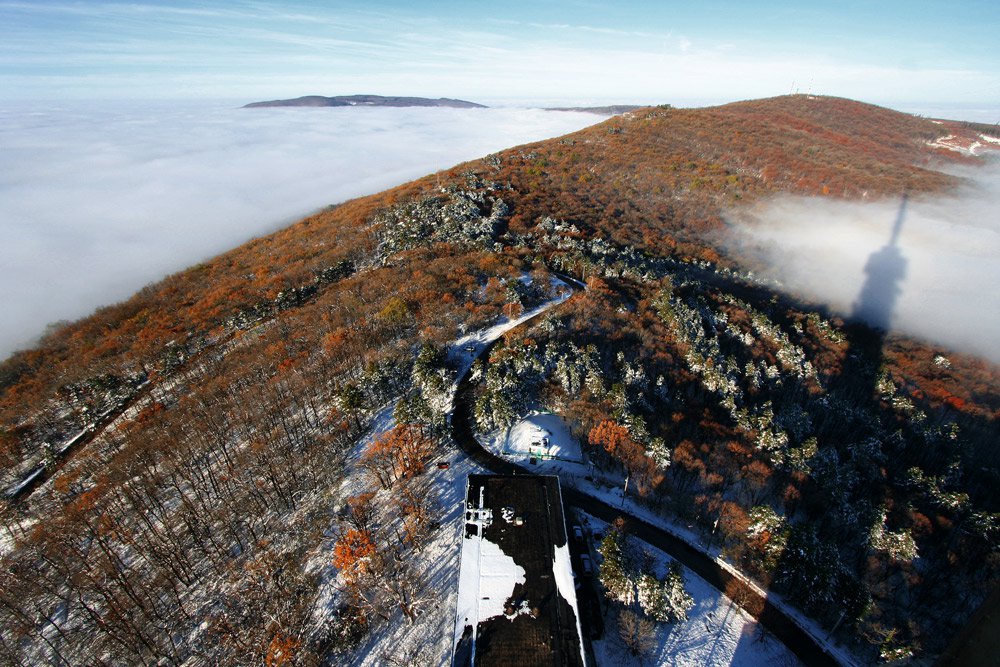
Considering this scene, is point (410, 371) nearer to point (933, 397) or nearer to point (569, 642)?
point (569, 642)

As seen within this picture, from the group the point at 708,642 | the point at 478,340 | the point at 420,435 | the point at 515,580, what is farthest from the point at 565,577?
the point at 478,340

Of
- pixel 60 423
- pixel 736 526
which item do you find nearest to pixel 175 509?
pixel 60 423

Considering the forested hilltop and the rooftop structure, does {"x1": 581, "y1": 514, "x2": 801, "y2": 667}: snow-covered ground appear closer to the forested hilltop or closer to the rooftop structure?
the forested hilltop

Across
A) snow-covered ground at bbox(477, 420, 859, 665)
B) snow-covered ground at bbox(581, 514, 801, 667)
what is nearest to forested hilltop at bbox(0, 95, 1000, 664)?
snow-covered ground at bbox(477, 420, 859, 665)

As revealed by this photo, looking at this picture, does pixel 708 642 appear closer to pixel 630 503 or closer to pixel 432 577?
pixel 630 503

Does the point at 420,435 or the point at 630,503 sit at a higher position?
the point at 420,435

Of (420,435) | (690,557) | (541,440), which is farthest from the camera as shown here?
(541,440)
